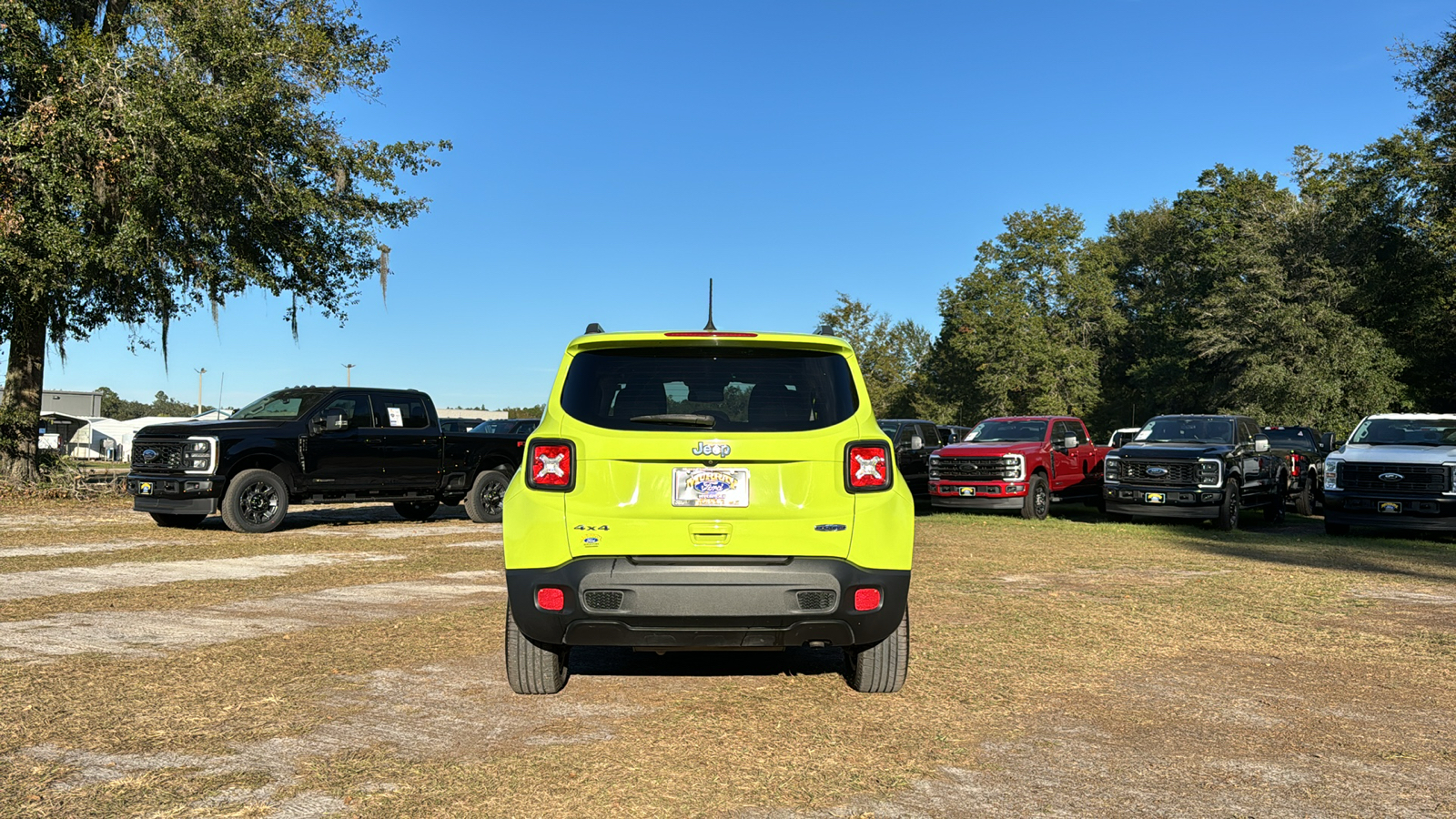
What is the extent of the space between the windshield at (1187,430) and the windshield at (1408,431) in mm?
2003

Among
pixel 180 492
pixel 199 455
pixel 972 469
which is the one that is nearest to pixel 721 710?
pixel 199 455

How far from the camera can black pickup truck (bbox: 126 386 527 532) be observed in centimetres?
1530

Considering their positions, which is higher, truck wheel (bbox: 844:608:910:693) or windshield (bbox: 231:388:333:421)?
windshield (bbox: 231:388:333:421)

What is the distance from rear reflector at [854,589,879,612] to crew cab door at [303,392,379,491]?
1279 centimetres

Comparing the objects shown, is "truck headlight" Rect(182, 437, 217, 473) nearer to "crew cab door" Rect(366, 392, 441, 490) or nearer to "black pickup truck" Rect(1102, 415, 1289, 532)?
"crew cab door" Rect(366, 392, 441, 490)

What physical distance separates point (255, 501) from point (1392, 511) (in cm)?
1722

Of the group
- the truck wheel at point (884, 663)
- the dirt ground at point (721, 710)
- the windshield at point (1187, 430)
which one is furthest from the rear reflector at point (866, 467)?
the windshield at point (1187, 430)

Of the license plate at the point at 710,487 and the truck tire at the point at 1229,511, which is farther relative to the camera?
the truck tire at the point at 1229,511

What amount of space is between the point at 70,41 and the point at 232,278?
485 cm

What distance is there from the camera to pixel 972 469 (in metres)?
20.3

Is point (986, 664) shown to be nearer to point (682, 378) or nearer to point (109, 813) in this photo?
point (682, 378)

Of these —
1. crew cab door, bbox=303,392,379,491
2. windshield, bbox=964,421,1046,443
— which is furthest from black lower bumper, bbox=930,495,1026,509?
crew cab door, bbox=303,392,379,491

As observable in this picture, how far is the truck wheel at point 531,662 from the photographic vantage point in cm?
585

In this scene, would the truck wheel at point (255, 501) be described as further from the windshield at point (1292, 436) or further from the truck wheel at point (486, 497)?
A: the windshield at point (1292, 436)
